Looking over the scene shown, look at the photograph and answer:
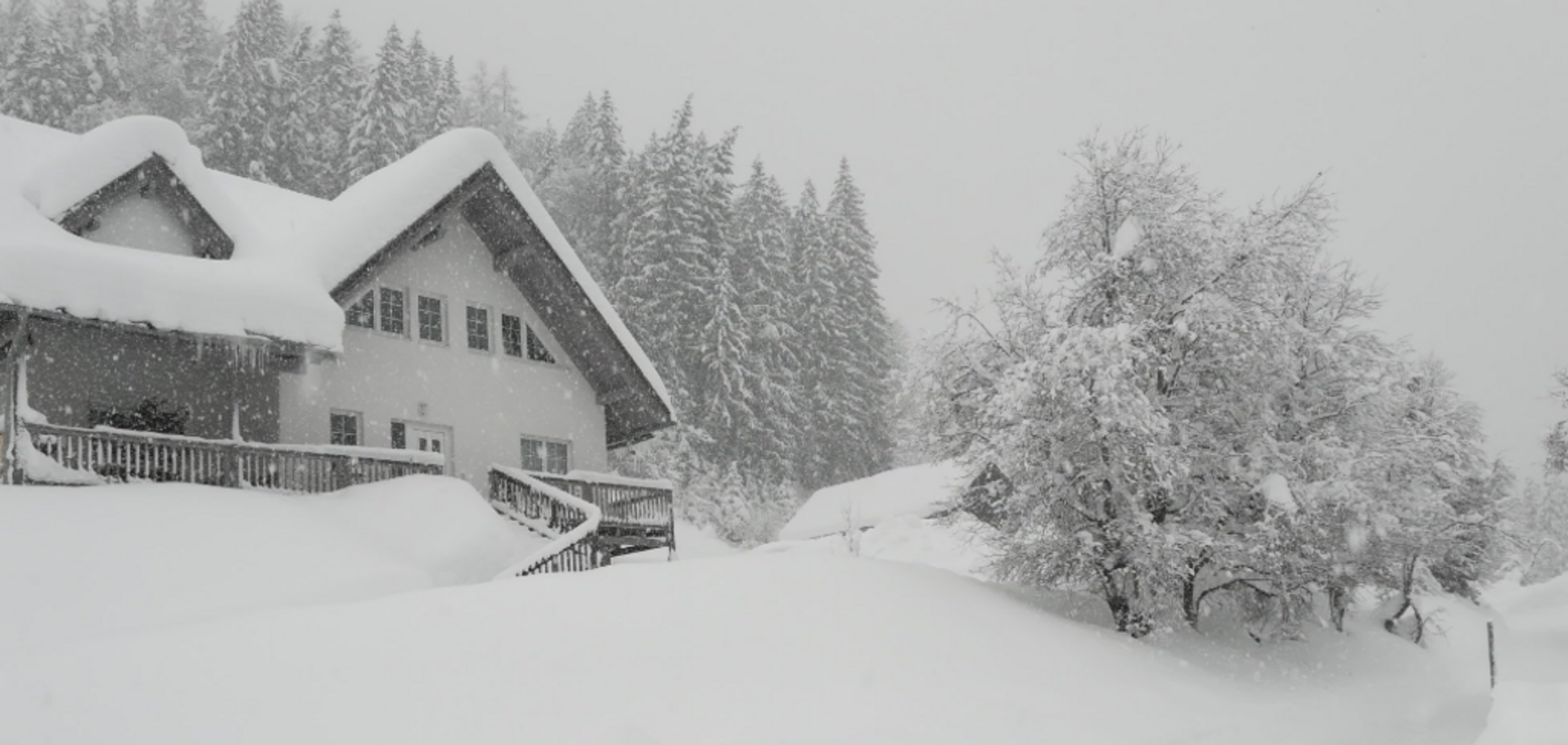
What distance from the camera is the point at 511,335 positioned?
23.5 m

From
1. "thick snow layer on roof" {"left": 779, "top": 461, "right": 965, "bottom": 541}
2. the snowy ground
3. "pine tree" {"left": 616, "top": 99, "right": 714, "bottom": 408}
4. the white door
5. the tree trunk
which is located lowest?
the tree trunk

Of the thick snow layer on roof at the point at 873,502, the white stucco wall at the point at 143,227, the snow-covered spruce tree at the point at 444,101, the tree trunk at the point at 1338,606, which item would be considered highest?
the snow-covered spruce tree at the point at 444,101

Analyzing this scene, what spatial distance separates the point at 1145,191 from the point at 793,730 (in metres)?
11.0

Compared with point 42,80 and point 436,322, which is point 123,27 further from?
point 436,322

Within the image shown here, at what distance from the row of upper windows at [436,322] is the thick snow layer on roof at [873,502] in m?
13.5

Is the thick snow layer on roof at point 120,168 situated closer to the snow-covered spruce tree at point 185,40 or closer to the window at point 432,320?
the window at point 432,320

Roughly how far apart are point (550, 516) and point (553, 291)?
17.9 feet

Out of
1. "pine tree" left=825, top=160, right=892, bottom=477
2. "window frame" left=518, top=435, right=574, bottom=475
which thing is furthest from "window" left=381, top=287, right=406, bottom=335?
"pine tree" left=825, top=160, right=892, bottom=477

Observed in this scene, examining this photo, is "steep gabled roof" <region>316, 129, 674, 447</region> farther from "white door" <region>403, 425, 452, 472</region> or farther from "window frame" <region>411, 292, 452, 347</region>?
"white door" <region>403, 425, 452, 472</region>

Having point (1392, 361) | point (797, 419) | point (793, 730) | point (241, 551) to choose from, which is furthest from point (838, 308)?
point (793, 730)

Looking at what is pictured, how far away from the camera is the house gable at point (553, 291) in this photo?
2192cm

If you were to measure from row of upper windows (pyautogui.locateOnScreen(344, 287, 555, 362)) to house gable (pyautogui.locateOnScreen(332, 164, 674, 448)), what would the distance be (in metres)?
0.62

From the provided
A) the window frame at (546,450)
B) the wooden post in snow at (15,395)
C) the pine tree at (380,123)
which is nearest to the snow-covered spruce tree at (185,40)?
the pine tree at (380,123)

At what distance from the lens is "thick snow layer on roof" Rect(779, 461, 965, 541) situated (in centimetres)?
3519
